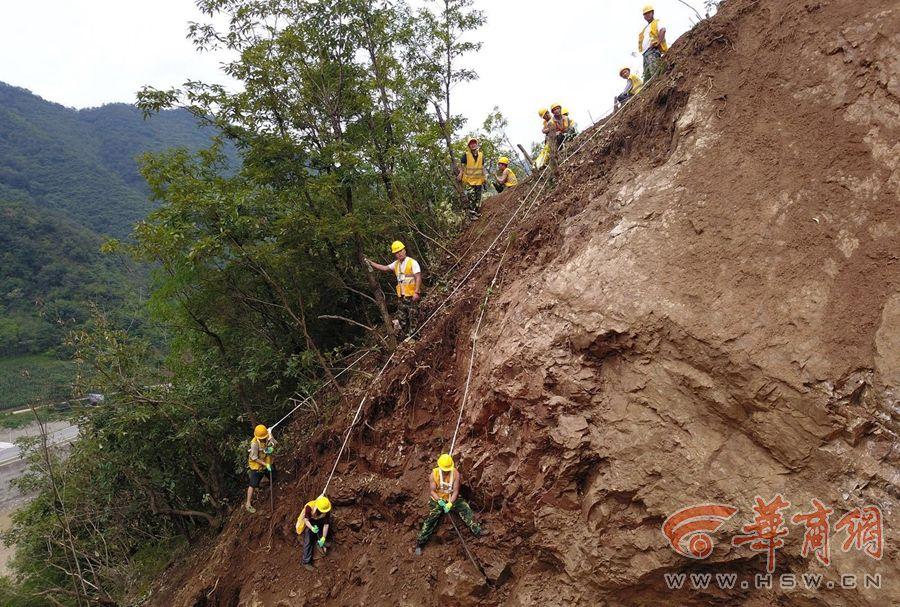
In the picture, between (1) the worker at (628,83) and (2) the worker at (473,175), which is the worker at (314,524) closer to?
(2) the worker at (473,175)

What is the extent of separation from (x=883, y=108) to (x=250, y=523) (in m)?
9.71

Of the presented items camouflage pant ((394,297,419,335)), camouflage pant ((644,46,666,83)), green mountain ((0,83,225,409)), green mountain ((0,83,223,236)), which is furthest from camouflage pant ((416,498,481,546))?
green mountain ((0,83,223,236))

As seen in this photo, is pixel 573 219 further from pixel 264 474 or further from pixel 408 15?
pixel 408 15

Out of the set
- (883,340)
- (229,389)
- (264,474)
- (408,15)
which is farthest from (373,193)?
(883,340)

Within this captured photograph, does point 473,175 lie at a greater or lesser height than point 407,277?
greater

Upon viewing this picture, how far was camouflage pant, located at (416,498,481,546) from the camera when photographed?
205 inches

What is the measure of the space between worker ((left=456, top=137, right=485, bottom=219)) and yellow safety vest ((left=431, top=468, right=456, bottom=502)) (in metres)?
5.92

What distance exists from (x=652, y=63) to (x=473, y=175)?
13.0 feet

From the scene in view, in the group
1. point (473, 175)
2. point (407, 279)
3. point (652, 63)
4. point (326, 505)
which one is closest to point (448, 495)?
point (326, 505)

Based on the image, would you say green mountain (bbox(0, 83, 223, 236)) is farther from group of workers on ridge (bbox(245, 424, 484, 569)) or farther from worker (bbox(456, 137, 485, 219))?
group of workers on ridge (bbox(245, 424, 484, 569))

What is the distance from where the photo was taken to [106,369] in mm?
9305

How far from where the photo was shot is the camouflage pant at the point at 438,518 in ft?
17.1

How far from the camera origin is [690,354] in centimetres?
432

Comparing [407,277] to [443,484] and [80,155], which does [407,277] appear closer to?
[443,484]
